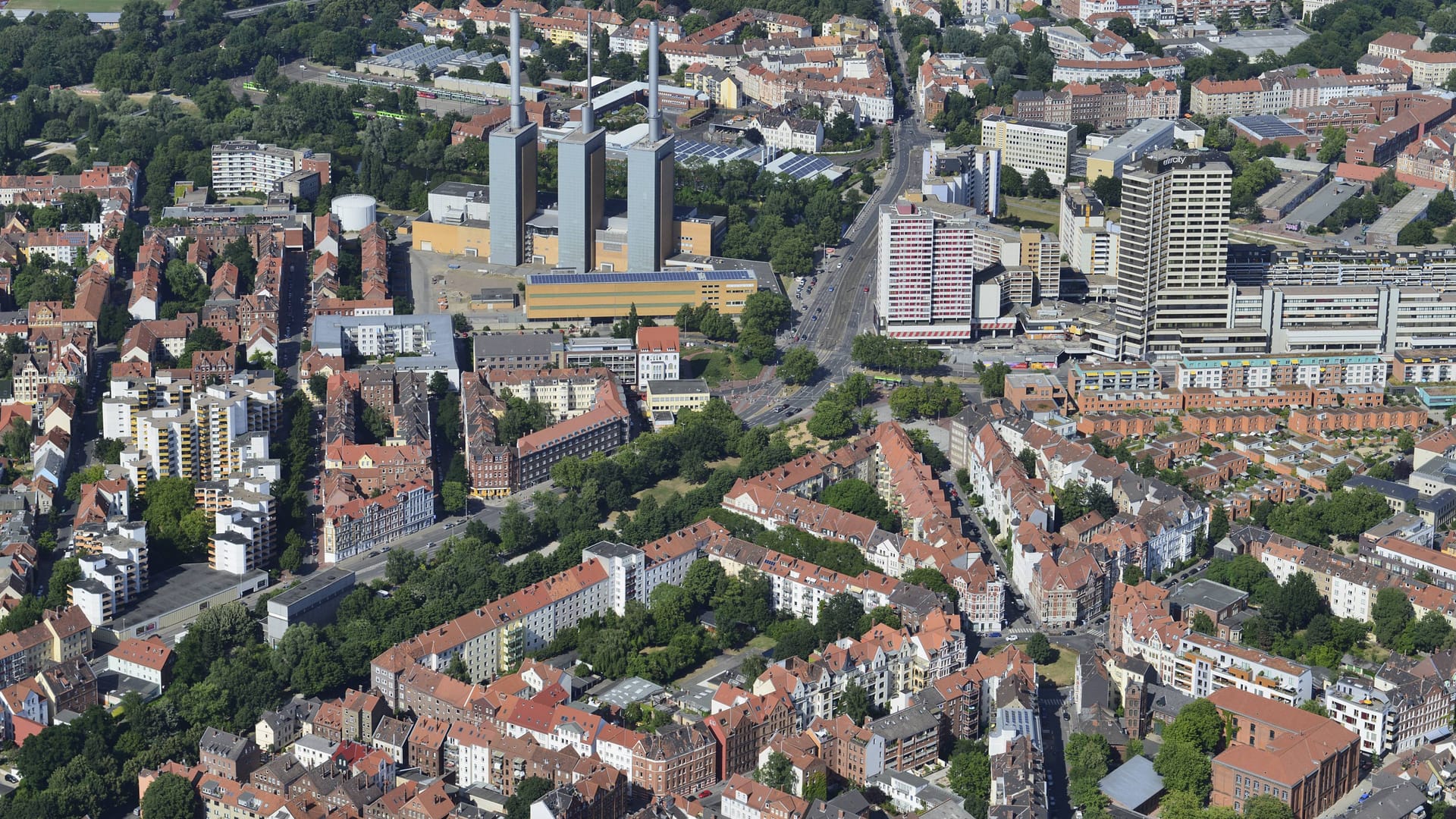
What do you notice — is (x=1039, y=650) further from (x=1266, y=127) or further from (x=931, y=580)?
(x=1266, y=127)

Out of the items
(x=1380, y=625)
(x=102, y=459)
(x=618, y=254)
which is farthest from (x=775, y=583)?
(x=618, y=254)

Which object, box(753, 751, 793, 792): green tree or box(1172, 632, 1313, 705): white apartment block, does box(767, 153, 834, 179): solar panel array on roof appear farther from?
box(753, 751, 793, 792): green tree

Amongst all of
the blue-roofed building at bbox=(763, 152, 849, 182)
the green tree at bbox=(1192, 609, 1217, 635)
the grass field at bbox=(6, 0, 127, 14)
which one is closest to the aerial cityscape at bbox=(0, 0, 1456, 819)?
the green tree at bbox=(1192, 609, 1217, 635)

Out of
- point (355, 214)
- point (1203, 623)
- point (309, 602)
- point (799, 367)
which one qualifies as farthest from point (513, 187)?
point (1203, 623)

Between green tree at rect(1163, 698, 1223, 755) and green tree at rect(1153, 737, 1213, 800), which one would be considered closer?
green tree at rect(1153, 737, 1213, 800)

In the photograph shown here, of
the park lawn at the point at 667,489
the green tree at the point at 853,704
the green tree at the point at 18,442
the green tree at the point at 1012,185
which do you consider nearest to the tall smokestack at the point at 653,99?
the green tree at the point at 1012,185

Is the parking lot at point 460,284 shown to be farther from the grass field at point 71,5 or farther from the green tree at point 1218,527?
the grass field at point 71,5

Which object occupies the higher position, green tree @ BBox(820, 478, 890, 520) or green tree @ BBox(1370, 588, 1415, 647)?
green tree @ BBox(820, 478, 890, 520)

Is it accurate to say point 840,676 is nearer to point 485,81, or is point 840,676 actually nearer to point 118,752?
point 118,752
